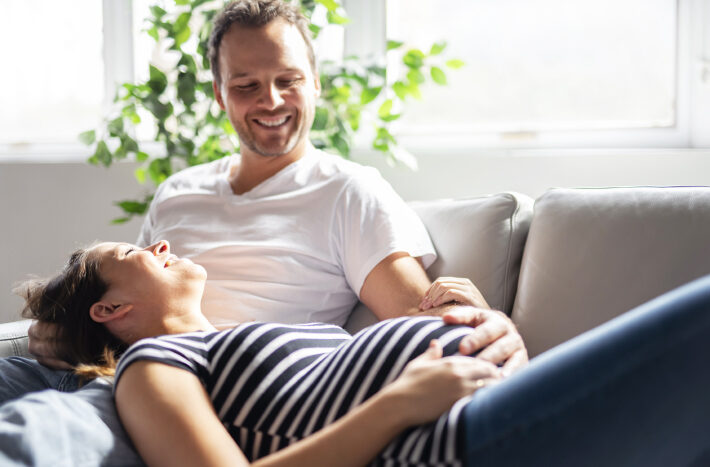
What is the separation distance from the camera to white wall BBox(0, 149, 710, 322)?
6.45 feet

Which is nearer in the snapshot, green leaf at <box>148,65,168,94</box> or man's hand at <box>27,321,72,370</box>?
man's hand at <box>27,321,72,370</box>

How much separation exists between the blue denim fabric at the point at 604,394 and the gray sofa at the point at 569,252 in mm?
484

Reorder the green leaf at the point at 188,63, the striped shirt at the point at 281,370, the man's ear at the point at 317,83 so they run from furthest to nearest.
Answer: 1. the green leaf at the point at 188,63
2. the man's ear at the point at 317,83
3. the striped shirt at the point at 281,370

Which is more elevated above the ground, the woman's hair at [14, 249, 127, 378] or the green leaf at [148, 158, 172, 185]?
the green leaf at [148, 158, 172, 185]

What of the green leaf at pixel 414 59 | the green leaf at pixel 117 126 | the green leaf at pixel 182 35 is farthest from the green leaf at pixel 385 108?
the green leaf at pixel 117 126

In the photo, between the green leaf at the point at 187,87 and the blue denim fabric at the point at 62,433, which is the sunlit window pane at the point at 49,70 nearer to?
the green leaf at the point at 187,87

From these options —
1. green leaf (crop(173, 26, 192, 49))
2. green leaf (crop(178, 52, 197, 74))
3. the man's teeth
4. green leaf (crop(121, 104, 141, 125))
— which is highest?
green leaf (crop(173, 26, 192, 49))

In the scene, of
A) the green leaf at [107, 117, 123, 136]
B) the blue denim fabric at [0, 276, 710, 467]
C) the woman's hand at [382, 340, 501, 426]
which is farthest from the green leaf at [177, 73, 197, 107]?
the blue denim fabric at [0, 276, 710, 467]

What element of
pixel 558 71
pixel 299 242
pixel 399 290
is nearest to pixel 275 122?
pixel 299 242

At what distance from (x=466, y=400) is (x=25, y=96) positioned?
2888 millimetres

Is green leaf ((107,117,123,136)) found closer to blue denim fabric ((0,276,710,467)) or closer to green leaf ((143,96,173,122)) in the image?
green leaf ((143,96,173,122))

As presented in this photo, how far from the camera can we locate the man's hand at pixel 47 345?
1.34m

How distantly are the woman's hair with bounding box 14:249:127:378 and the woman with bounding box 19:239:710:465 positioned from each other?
2 cm

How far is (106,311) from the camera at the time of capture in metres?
1.33
